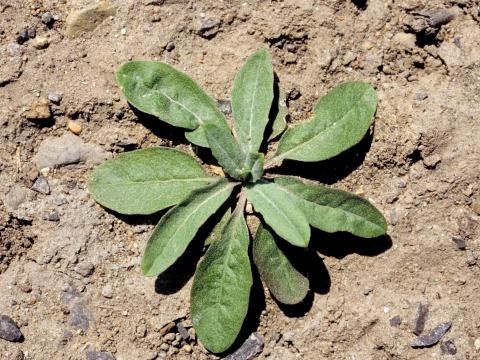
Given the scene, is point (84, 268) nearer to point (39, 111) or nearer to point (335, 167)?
point (39, 111)

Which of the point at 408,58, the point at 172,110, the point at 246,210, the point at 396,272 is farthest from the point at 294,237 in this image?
the point at 408,58

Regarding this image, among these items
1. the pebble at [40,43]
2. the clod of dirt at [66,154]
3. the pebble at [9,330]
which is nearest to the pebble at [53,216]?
the clod of dirt at [66,154]

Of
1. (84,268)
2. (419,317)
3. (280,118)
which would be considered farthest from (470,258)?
(84,268)

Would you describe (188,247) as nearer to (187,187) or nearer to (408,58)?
(187,187)

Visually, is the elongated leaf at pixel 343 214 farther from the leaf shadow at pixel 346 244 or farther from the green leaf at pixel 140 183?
the green leaf at pixel 140 183

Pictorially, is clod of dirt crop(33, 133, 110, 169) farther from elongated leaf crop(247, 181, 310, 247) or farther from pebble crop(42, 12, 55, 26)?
elongated leaf crop(247, 181, 310, 247)

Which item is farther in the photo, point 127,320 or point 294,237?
point 127,320
